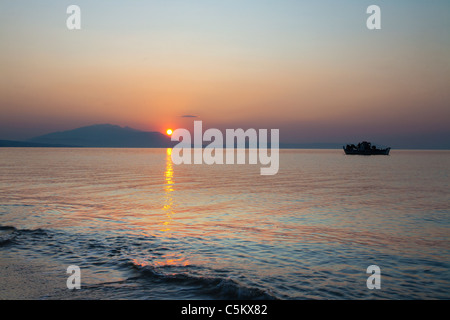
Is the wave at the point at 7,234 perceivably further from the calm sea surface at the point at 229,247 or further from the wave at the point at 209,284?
the wave at the point at 209,284

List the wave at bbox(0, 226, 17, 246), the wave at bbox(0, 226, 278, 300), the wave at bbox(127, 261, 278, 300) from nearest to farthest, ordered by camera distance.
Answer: the wave at bbox(127, 261, 278, 300) → the wave at bbox(0, 226, 278, 300) → the wave at bbox(0, 226, 17, 246)

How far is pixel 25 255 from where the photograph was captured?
1446cm

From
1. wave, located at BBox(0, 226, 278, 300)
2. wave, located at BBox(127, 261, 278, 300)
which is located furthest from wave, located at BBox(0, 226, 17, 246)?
wave, located at BBox(127, 261, 278, 300)

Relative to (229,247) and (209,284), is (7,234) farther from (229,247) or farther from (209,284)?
(209,284)

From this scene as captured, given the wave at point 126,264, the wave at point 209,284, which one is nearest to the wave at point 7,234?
the wave at point 126,264

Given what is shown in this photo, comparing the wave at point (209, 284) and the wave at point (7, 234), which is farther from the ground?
the wave at point (7, 234)

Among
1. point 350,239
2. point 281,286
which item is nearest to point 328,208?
point 350,239

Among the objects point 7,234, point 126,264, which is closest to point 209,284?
point 126,264

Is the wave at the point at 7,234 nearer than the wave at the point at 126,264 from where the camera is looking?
No

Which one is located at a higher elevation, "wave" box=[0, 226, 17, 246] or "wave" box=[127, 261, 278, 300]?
"wave" box=[0, 226, 17, 246]

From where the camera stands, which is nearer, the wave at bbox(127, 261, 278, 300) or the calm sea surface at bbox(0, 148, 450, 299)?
the wave at bbox(127, 261, 278, 300)

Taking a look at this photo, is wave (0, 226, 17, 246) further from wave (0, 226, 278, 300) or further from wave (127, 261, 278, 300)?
wave (127, 261, 278, 300)
